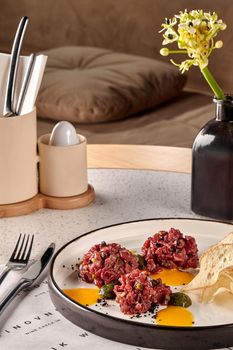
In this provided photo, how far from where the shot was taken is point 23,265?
1232 mm

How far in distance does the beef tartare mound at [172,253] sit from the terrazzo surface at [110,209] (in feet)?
0.69

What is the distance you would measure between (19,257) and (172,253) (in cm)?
25

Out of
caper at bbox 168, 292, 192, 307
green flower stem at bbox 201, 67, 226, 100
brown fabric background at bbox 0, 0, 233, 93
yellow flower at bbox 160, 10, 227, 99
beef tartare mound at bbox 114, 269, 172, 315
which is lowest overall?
caper at bbox 168, 292, 192, 307

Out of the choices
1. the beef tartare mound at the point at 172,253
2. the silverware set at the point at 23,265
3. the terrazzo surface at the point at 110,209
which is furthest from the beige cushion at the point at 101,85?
the beef tartare mound at the point at 172,253

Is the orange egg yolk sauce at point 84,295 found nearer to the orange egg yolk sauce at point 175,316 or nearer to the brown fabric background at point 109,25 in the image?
the orange egg yolk sauce at point 175,316

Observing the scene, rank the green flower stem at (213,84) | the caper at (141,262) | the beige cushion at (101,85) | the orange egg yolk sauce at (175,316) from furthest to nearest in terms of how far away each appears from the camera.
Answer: the beige cushion at (101,85) → the green flower stem at (213,84) → the caper at (141,262) → the orange egg yolk sauce at (175,316)

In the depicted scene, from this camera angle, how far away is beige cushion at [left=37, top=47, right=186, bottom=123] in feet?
9.36

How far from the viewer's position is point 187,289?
3.65ft

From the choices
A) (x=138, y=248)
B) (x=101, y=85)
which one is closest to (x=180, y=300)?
(x=138, y=248)

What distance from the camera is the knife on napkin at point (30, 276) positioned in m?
1.10

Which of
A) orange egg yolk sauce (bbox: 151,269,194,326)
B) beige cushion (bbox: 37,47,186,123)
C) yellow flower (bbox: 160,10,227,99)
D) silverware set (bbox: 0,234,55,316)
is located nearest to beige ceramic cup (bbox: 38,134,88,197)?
silverware set (bbox: 0,234,55,316)

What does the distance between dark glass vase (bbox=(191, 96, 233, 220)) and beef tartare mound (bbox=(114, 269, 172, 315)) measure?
0.40 m

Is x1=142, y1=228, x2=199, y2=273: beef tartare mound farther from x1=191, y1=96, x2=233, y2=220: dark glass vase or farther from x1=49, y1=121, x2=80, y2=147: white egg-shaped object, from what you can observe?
x1=49, y1=121, x2=80, y2=147: white egg-shaped object

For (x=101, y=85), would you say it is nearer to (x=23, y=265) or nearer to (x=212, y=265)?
(x=23, y=265)
